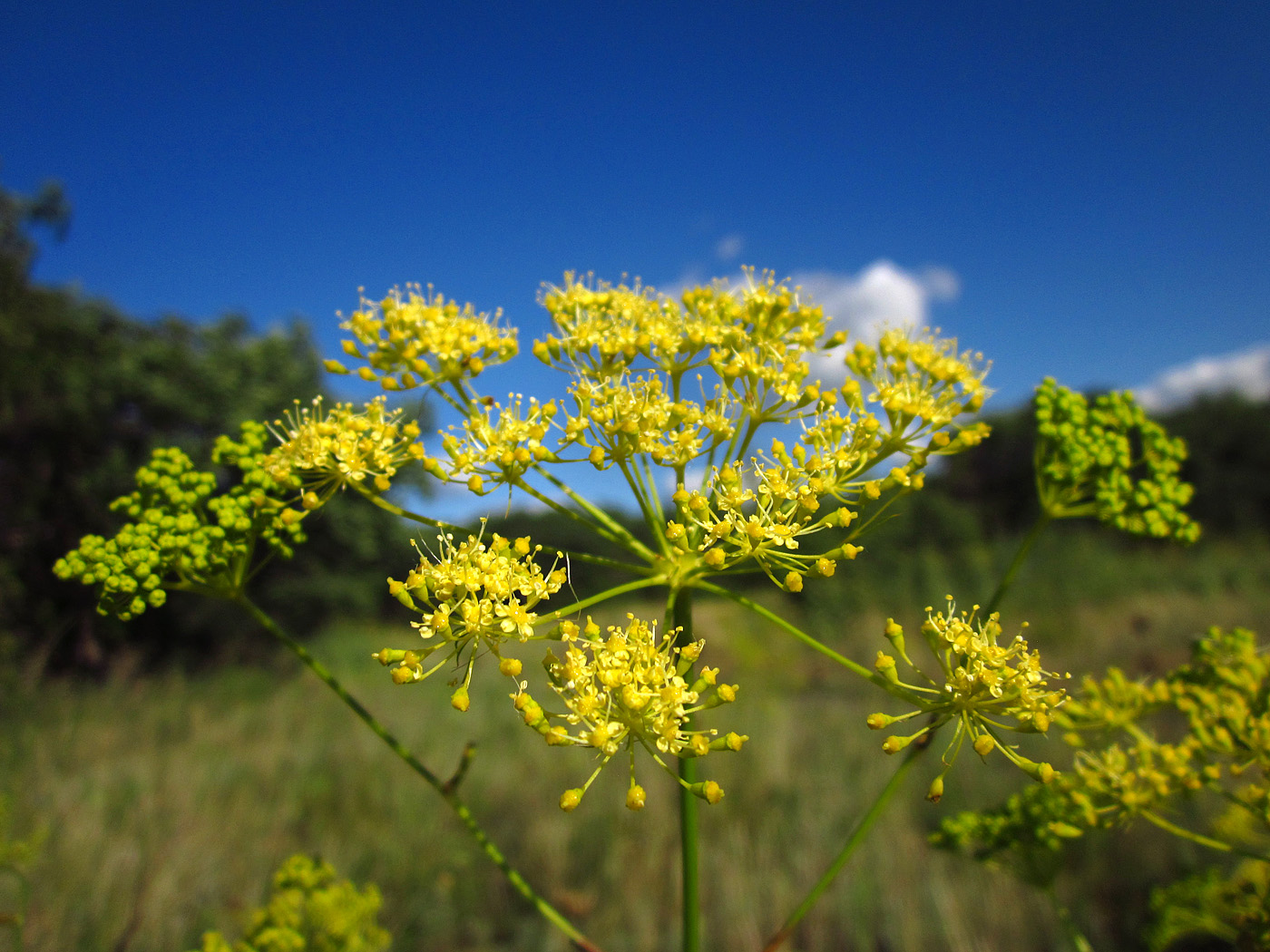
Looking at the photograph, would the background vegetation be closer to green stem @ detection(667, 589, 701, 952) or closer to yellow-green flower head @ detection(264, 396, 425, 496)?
yellow-green flower head @ detection(264, 396, 425, 496)

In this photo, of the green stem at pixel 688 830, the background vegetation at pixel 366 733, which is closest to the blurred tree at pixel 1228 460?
the background vegetation at pixel 366 733

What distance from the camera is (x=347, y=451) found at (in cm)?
173

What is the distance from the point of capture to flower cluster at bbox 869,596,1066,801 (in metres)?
1.33

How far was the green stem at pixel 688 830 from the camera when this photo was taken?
1.50 meters

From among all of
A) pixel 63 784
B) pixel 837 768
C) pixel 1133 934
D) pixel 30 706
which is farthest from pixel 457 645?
pixel 30 706

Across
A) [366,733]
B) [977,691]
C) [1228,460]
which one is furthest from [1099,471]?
[1228,460]

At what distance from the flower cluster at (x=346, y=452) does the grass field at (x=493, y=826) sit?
5.58ft

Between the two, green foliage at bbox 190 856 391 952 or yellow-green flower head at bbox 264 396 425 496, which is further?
green foliage at bbox 190 856 391 952

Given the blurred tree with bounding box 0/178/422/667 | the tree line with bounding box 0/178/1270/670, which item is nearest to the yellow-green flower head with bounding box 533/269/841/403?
the tree line with bounding box 0/178/1270/670

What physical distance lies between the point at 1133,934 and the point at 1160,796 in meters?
5.28

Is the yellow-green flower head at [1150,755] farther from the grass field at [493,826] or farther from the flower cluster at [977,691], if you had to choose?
the flower cluster at [977,691]

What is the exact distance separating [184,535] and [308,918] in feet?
5.96

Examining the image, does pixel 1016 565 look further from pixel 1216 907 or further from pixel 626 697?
pixel 1216 907

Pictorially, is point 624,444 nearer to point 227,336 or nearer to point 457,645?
point 457,645
